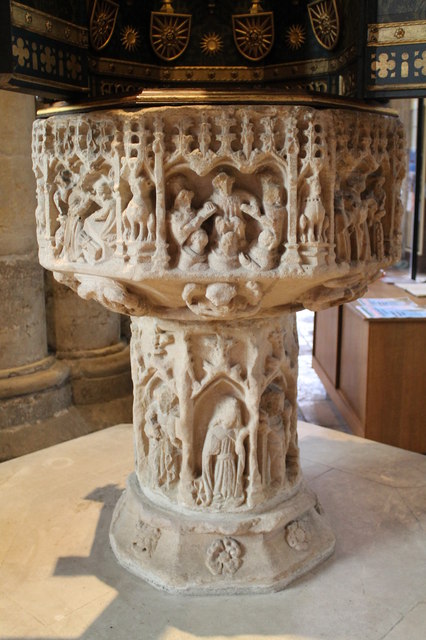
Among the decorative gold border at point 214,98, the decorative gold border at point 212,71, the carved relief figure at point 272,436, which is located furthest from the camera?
the decorative gold border at point 212,71

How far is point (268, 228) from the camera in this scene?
211 centimetres

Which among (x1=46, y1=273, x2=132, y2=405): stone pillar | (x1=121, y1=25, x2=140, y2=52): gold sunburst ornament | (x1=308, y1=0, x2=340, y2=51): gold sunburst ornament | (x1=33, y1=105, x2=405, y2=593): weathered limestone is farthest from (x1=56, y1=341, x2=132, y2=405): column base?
(x1=308, y1=0, x2=340, y2=51): gold sunburst ornament

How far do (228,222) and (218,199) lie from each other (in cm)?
8

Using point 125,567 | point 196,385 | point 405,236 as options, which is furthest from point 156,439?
point 405,236

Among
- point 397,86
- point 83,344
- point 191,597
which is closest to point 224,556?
point 191,597

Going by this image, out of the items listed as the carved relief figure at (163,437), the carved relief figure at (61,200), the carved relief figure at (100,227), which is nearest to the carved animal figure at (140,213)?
the carved relief figure at (100,227)

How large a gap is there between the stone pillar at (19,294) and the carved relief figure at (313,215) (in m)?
2.53

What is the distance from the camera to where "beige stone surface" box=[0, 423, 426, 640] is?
7.34ft

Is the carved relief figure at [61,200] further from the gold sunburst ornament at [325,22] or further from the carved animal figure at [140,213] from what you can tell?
the gold sunburst ornament at [325,22]

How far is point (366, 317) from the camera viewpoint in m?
4.19

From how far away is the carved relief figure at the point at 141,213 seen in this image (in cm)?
210

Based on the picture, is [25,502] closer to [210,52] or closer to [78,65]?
[78,65]

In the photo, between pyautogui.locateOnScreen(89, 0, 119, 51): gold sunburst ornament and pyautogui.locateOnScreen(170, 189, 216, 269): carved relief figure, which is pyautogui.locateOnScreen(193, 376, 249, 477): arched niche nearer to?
pyautogui.locateOnScreen(170, 189, 216, 269): carved relief figure

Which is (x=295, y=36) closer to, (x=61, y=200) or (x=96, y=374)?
(x=61, y=200)
